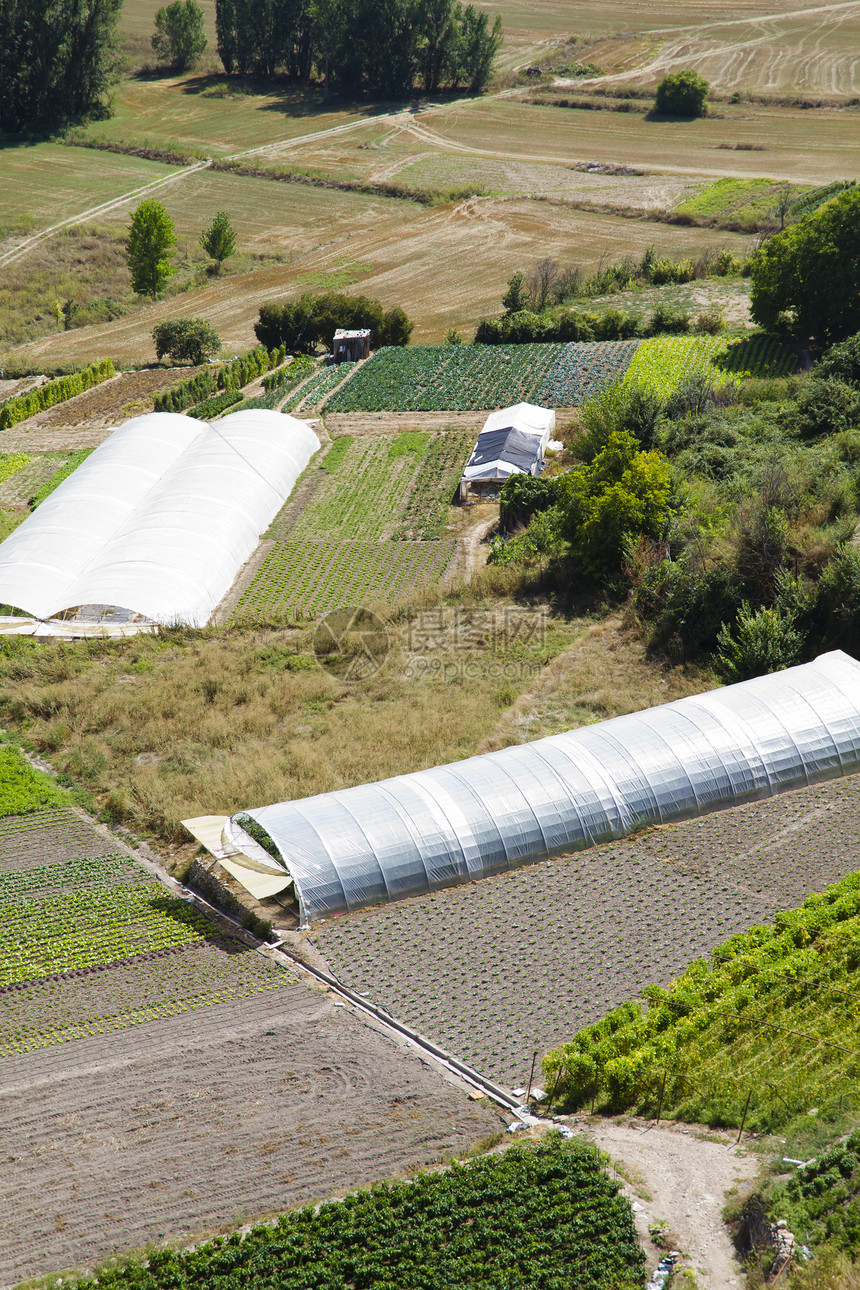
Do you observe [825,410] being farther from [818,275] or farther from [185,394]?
[185,394]

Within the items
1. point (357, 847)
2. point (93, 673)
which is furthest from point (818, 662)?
point (93, 673)

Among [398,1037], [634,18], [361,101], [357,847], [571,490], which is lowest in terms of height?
[398,1037]

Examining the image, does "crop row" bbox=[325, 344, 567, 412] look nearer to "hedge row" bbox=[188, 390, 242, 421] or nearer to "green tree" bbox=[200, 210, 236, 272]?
"hedge row" bbox=[188, 390, 242, 421]

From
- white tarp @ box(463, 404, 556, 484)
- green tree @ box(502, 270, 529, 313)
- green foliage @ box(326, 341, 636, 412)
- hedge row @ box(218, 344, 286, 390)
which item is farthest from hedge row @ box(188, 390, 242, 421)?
green tree @ box(502, 270, 529, 313)

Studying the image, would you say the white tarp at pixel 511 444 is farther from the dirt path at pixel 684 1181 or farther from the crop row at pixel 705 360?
the dirt path at pixel 684 1181

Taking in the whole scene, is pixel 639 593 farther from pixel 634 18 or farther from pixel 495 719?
pixel 634 18

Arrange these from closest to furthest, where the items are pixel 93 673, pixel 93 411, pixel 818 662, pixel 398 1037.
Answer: pixel 398 1037, pixel 818 662, pixel 93 673, pixel 93 411
